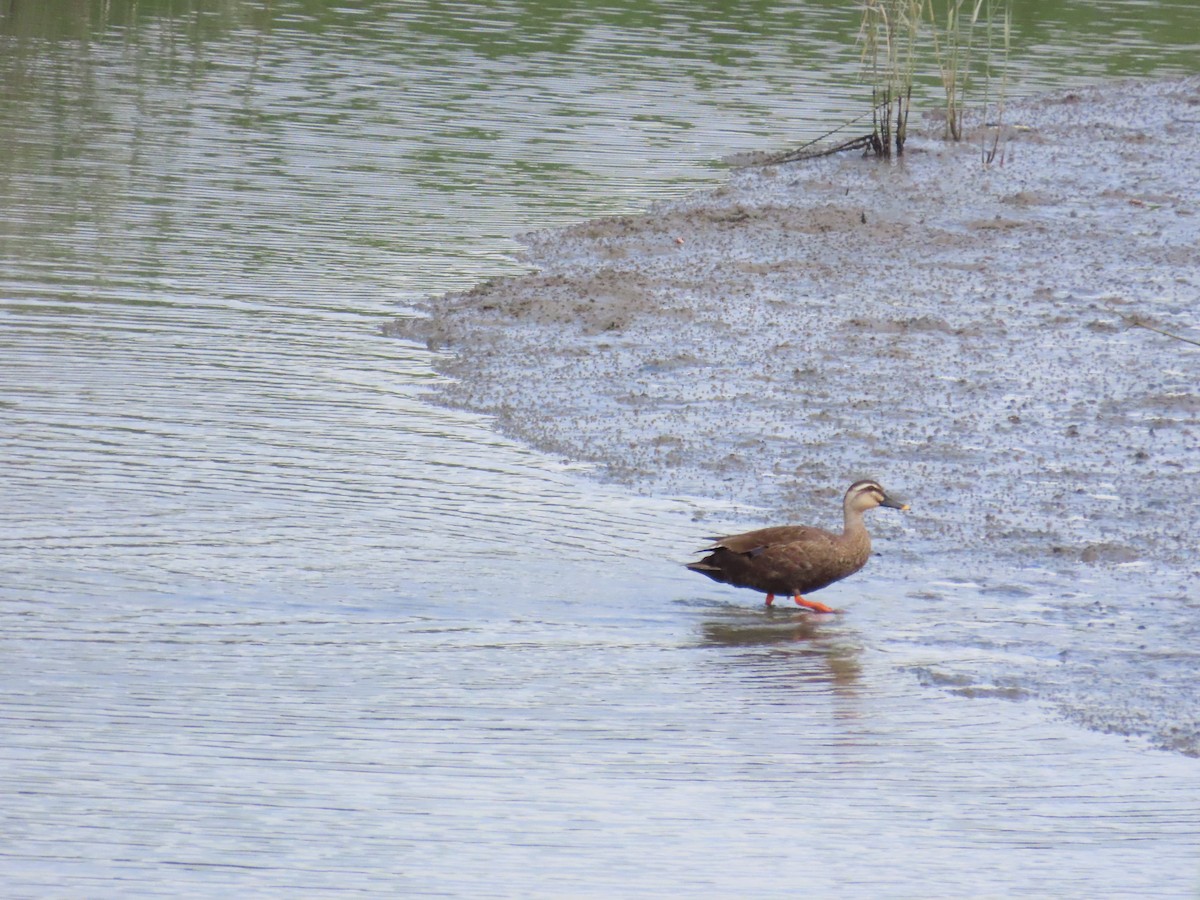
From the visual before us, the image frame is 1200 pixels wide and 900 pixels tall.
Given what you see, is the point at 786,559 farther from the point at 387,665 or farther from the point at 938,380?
the point at 938,380

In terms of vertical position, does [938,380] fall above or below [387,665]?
above

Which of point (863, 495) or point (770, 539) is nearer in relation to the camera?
point (770, 539)

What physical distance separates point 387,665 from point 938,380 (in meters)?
5.32

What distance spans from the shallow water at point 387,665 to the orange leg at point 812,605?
161 mm

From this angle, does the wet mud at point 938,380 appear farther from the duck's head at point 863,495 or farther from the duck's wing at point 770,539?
the duck's wing at point 770,539

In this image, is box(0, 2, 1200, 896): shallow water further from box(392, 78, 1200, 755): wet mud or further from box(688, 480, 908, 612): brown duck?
box(392, 78, 1200, 755): wet mud

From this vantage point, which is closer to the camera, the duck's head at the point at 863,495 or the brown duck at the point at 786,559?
the brown duck at the point at 786,559

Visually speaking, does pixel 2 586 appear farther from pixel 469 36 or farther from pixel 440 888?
pixel 469 36

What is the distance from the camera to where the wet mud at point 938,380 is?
8.19 meters

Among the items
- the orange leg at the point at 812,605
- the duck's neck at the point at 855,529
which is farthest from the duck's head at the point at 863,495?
the orange leg at the point at 812,605

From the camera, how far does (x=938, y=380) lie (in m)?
11.6

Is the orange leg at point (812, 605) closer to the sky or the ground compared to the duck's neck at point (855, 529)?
closer to the ground

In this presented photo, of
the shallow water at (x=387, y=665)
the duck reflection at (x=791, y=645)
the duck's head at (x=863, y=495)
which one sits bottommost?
the duck reflection at (x=791, y=645)

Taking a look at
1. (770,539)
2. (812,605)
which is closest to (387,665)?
(770,539)
